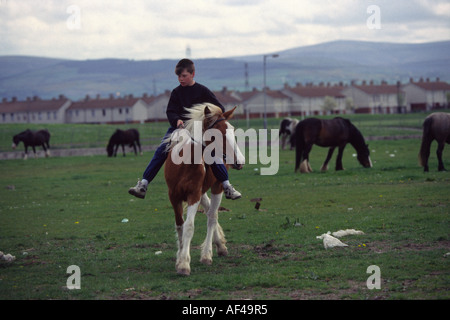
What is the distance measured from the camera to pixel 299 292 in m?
7.18

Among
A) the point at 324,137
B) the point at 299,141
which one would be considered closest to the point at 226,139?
the point at 299,141

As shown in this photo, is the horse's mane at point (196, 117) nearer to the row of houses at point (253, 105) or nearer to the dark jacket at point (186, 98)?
the dark jacket at point (186, 98)

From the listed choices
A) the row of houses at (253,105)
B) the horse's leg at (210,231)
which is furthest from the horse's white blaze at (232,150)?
the row of houses at (253,105)

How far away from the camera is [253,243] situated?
10.8m

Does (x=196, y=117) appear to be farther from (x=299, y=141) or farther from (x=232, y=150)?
(x=299, y=141)

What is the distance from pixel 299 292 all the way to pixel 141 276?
252 cm

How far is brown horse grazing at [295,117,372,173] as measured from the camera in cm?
2503

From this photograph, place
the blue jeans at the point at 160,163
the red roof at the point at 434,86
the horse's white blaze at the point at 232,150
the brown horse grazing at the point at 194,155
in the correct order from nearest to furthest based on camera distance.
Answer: the horse's white blaze at the point at 232,150 < the brown horse grazing at the point at 194,155 < the blue jeans at the point at 160,163 < the red roof at the point at 434,86

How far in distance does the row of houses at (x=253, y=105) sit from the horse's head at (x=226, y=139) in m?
122

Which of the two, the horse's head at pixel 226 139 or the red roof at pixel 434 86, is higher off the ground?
the red roof at pixel 434 86

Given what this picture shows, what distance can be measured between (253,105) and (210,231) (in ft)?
418

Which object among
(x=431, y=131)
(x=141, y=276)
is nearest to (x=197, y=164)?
(x=141, y=276)

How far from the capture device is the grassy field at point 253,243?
7.54m
